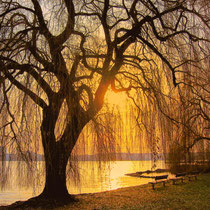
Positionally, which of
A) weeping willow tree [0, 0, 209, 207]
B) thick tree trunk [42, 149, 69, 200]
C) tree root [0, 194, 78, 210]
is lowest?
tree root [0, 194, 78, 210]

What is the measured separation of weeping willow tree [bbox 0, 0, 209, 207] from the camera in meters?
4.12

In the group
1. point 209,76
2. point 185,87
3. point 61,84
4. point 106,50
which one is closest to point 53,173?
point 61,84

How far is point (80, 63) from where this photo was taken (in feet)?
14.6

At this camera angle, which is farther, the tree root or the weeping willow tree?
the tree root

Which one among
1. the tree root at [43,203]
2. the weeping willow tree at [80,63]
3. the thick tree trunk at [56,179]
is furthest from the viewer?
the thick tree trunk at [56,179]

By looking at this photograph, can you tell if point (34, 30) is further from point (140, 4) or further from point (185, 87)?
point (185, 87)

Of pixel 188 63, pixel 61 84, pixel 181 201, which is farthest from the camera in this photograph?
pixel 181 201

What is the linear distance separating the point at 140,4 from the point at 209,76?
1852 mm

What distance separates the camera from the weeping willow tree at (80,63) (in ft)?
13.5

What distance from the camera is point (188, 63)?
15.4 ft

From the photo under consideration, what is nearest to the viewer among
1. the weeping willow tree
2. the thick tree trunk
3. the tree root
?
the weeping willow tree

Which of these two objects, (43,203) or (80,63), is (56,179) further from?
(80,63)

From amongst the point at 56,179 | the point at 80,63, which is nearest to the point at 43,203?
the point at 56,179

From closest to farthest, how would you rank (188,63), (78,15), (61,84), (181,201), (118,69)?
(61,84) < (188,63) < (78,15) < (118,69) < (181,201)
